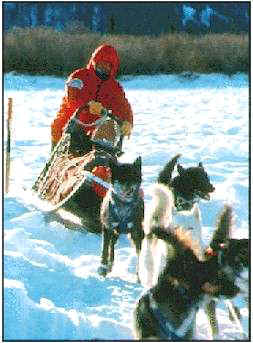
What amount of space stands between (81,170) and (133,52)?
3.12 metres

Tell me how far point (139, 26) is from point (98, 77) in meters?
1.64

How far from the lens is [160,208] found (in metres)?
2.99

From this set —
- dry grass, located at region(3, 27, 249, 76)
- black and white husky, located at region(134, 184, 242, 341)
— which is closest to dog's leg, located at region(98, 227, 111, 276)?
black and white husky, located at region(134, 184, 242, 341)

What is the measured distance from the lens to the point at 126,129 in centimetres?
458

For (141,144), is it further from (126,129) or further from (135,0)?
(135,0)

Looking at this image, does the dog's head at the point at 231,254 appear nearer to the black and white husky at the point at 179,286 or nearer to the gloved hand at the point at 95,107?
the black and white husky at the point at 179,286

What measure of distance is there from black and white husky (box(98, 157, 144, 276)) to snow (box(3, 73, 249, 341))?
0.24 feet

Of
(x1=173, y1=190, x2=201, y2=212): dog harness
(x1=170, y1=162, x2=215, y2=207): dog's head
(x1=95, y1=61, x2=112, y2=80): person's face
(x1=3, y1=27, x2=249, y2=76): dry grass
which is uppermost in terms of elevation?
(x1=3, y1=27, x2=249, y2=76): dry grass

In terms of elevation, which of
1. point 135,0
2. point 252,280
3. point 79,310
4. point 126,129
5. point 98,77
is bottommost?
point 79,310

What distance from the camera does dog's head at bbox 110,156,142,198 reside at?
3.51 m

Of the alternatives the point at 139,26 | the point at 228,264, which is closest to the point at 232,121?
the point at 139,26

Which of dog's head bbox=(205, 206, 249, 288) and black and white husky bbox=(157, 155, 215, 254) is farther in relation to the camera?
black and white husky bbox=(157, 155, 215, 254)

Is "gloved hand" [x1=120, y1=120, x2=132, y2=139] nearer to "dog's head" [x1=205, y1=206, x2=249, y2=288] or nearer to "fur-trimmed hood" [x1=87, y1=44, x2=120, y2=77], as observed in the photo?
"fur-trimmed hood" [x1=87, y1=44, x2=120, y2=77]

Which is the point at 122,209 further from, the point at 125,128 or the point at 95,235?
the point at 125,128
